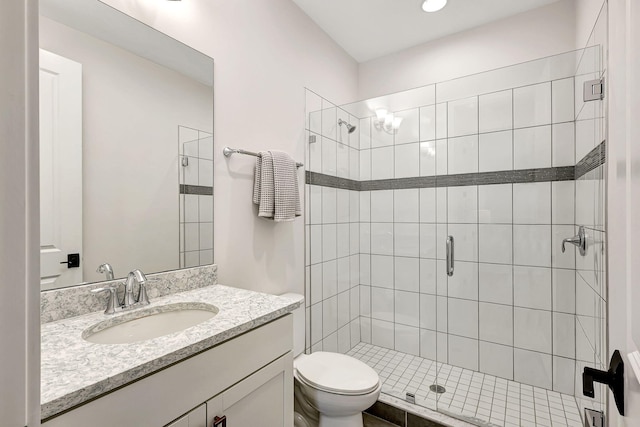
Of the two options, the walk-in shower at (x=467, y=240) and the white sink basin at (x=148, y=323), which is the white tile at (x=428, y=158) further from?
the white sink basin at (x=148, y=323)

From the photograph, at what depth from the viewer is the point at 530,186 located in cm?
193

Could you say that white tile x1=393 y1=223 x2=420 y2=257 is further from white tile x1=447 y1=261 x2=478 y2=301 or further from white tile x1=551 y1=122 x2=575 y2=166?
white tile x1=551 y1=122 x2=575 y2=166

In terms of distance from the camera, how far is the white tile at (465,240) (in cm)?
210

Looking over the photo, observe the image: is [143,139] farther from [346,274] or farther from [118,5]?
[346,274]

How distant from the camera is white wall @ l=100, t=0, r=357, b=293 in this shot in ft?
4.76

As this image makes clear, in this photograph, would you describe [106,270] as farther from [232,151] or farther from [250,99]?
[250,99]

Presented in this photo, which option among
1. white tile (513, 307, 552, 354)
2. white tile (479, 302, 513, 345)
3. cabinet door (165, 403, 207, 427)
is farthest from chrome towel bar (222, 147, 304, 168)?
white tile (513, 307, 552, 354)

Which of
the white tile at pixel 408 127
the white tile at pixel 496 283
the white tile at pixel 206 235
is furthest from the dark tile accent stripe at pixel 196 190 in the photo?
the white tile at pixel 496 283

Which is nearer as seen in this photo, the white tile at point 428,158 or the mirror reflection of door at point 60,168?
the mirror reflection of door at point 60,168

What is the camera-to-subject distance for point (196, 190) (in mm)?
1418

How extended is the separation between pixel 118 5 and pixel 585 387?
180 centimetres

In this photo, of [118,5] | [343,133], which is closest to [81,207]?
[118,5]

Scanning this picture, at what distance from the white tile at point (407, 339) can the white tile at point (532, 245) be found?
2.93 ft

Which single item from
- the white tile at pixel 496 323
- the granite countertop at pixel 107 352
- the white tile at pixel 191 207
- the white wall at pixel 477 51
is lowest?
the white tile at pixel 496 323
